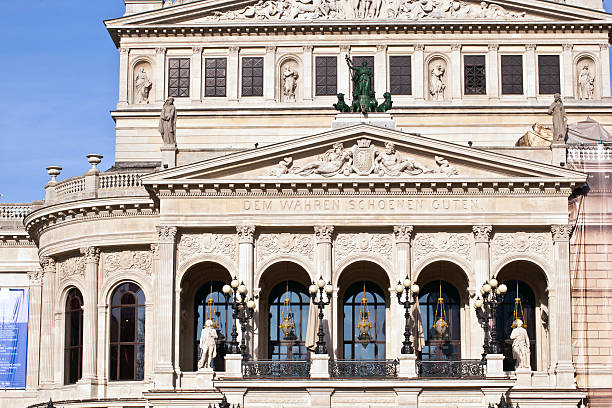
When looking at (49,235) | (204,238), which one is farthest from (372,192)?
(49,235)

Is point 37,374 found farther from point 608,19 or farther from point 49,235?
point 608,19

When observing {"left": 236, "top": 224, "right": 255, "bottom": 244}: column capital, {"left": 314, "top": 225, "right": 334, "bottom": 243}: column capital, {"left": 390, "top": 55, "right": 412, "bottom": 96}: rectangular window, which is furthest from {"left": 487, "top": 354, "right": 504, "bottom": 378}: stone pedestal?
{"left": 390, "top": 55, "right": 412, "bottom": 96}: rectangular window

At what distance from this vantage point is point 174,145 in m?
52.6

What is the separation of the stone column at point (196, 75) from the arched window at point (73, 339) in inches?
446

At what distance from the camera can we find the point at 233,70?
6234 cm

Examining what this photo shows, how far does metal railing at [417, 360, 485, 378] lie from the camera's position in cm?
4750

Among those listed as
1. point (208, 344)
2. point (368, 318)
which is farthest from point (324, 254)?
point (208, 344)

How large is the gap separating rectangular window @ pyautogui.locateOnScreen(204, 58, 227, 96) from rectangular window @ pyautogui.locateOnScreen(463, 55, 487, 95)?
37.5ft

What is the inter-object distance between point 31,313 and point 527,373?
23.1 meters

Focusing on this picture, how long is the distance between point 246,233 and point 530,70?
18036mm

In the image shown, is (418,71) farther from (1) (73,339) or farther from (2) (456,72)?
(1) (73,339)

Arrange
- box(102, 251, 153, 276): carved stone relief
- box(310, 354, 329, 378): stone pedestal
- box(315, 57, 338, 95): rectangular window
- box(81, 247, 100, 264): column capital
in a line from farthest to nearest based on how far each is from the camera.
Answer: box(315, 57, 338, 95): rectangular window
box(81, 247, 100, 264): column capital
box(102, 251, 153, 276): carved stone relief
box(310, 354, 329, 378): stone pedestal

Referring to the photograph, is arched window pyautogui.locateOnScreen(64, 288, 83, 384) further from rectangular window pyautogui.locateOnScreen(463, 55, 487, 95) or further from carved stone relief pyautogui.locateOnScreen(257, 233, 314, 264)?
rectangular window pyautogui.locateOnScreen(463, 55, 487, 95)

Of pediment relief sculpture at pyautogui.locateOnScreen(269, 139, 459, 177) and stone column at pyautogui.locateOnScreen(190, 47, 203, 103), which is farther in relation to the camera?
stone column at pyautogui.locateOnScreen(190, 47, 203, 103)
